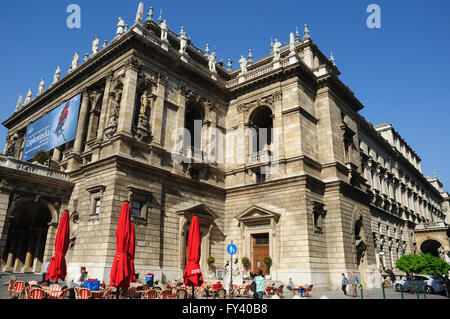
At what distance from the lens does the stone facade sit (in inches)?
Result: 866

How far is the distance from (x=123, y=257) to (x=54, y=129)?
76.0 feet

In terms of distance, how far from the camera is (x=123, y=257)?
37.0 feet

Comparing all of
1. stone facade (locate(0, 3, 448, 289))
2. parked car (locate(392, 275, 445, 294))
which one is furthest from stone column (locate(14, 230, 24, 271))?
parked car (locate(392, 275, 445, 294))

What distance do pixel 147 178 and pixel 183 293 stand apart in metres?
9.80

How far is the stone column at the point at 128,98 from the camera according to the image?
2248 cm

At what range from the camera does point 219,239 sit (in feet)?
88.3

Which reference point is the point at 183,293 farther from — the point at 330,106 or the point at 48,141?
the point at 48,141

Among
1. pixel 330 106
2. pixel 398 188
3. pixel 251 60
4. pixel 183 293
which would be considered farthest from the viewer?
pixel 398 188

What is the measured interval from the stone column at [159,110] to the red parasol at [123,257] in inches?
504

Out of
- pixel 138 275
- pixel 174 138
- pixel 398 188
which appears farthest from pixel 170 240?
pixel 398 188

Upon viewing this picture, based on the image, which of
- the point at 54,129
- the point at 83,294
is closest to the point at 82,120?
the point at 54,129

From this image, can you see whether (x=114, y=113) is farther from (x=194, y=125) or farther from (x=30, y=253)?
(x=30, y=253)

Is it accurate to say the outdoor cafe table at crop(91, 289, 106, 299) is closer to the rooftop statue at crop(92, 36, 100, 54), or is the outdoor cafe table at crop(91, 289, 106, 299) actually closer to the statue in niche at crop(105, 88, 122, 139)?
the statue in niche at crop(105, 88, 122, 139)

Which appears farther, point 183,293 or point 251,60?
point 251,60
